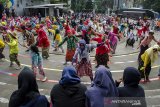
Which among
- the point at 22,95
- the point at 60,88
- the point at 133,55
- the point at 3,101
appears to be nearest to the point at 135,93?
the point at 60,88

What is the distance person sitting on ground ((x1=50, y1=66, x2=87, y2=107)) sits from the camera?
4699 millimetres

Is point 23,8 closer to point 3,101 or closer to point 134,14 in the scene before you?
point 134,14

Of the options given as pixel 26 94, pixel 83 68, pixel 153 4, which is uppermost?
pixel 26 94

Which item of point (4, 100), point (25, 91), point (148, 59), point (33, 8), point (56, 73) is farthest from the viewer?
point (33, 8)

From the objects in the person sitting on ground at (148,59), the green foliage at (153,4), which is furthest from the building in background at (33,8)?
the person sitting on ground at (148,59)

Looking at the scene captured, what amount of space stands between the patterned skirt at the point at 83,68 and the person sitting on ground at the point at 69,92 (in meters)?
6.15

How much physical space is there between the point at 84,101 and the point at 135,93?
78 centimetres

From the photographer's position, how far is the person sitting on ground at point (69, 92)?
15.4ft

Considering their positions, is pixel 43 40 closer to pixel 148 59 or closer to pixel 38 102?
pixel 148 59

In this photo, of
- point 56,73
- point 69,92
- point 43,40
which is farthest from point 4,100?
point 43,40

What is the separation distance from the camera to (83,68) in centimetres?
1102

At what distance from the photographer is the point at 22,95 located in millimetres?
4367

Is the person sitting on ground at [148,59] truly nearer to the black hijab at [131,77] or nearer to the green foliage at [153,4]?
the black hijab at [131,77]

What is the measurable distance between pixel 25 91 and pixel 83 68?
672 centimetres
